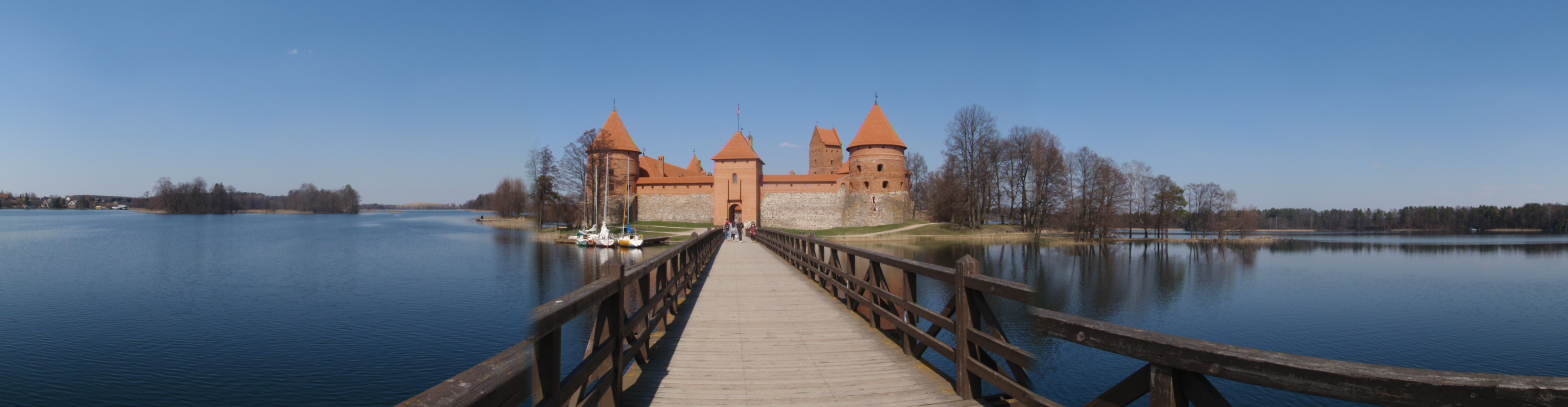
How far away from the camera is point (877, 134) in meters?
48.4

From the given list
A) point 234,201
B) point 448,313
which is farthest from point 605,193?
point 234,201

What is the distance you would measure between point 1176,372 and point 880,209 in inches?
1827

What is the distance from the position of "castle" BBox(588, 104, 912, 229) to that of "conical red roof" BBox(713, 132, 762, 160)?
0.19 feet

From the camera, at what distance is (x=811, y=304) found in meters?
7.87

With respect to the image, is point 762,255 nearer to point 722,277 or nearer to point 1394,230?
point 722,277

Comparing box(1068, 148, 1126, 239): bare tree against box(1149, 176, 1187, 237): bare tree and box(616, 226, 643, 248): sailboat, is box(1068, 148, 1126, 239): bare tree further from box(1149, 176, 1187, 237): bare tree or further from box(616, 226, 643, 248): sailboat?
box(616, 226, 643, 248): sailboat

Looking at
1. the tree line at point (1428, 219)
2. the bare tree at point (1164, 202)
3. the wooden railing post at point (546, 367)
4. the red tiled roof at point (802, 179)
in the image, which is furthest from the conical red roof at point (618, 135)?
the tree line at point (1428, 219)

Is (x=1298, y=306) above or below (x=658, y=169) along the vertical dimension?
below

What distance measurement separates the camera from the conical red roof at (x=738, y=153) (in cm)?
4975

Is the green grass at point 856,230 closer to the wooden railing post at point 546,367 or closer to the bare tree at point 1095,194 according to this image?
the bare tree at point 1095,194

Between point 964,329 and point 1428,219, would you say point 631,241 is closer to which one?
point 964,329

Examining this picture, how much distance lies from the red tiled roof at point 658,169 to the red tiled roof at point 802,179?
32.9ft

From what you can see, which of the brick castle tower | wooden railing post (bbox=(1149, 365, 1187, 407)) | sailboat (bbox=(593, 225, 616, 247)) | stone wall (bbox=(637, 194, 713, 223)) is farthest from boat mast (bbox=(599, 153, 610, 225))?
wooden railing post (bbox=(1149, 365, 1187, 407))

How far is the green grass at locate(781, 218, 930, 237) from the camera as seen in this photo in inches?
1807
